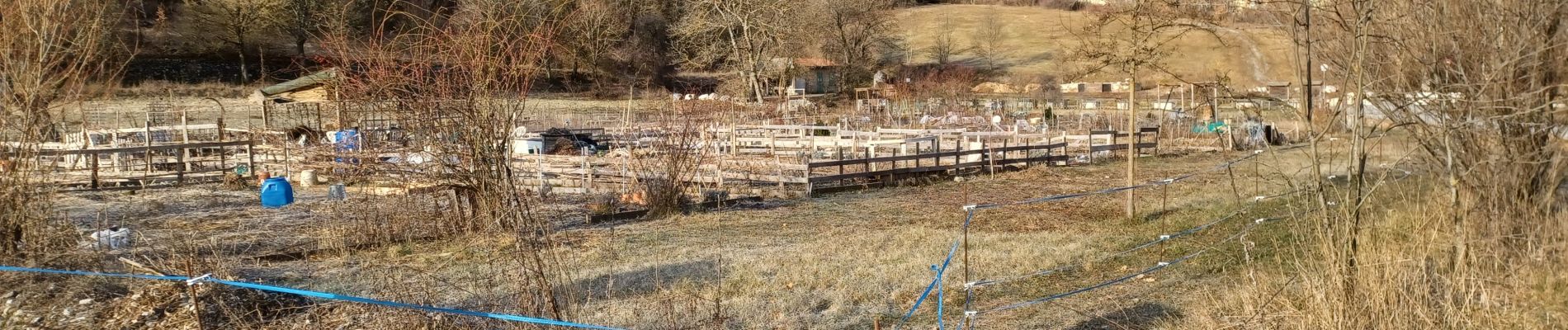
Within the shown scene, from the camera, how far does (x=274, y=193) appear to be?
47.7 ft

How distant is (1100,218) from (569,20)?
23.7 ft

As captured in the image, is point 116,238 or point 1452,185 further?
point 116,238

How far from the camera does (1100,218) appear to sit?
1246cm

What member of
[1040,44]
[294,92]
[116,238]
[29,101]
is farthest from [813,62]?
[29,101]

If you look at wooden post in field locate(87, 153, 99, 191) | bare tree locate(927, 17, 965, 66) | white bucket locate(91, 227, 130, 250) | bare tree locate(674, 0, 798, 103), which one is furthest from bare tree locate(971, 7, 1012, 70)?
white bucket locate(91, 227, 130, 250)

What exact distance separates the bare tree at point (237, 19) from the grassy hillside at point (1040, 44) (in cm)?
3601

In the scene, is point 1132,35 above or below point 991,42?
below

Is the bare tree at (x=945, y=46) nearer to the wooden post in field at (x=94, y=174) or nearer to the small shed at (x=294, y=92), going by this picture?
the small shed at (x=294, y=92)

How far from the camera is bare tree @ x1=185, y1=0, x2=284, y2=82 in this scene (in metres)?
47.9

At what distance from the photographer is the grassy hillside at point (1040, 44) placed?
6097 centimetres

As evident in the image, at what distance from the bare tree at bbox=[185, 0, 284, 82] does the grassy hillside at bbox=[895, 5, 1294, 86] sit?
36.0 m

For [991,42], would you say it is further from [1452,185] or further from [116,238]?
[1452,185]

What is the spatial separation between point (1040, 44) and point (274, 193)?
6566 centimetres

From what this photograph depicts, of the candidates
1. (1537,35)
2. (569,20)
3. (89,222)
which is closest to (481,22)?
(569,20)
